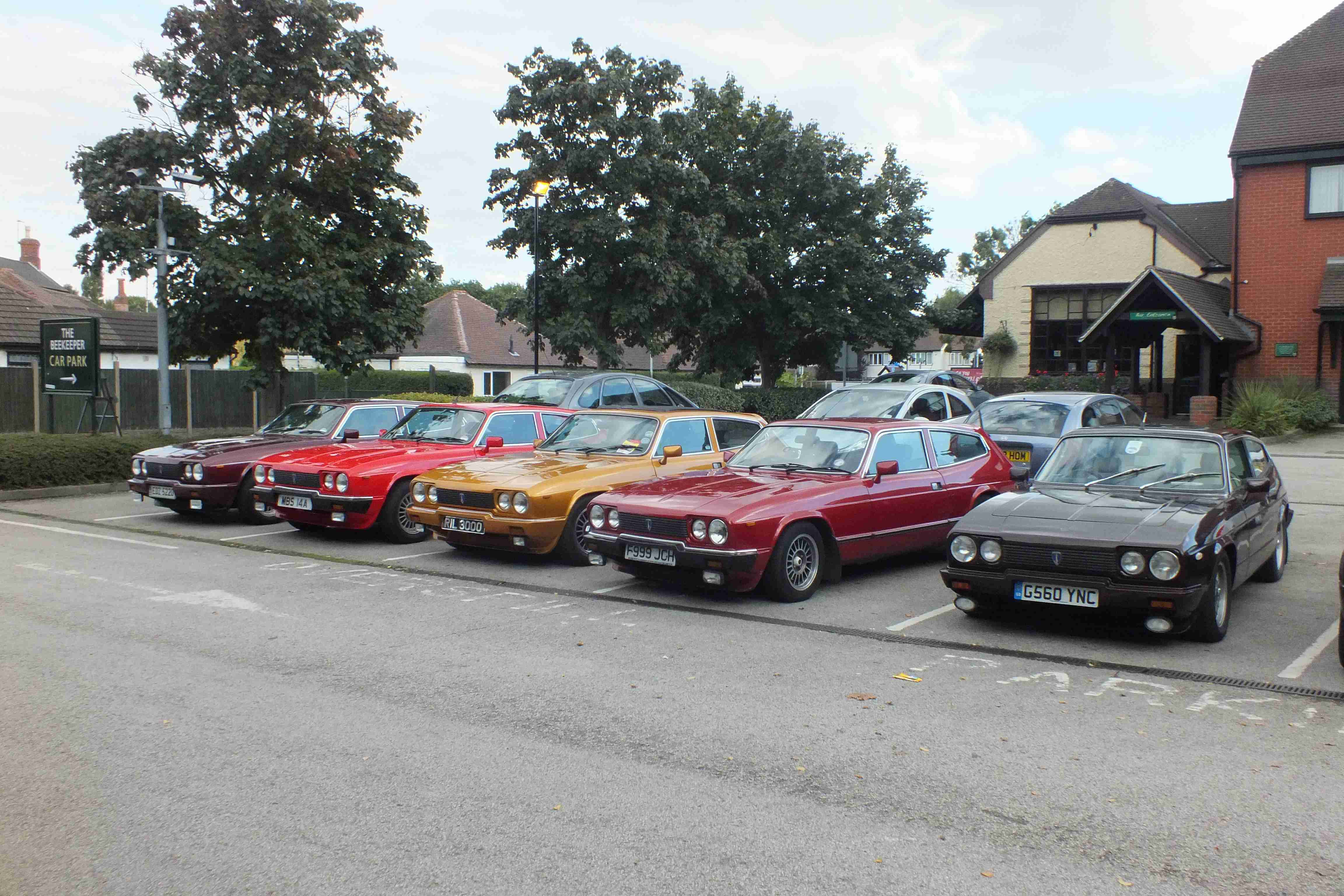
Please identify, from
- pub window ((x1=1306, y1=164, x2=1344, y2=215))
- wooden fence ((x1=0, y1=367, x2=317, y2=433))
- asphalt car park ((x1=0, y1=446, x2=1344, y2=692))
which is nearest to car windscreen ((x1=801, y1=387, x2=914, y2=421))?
asphalt car park ((x1=0, y1=446, x2=1344, y2=692))

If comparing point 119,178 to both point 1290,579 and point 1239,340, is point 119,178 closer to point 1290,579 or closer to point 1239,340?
point 1290,579

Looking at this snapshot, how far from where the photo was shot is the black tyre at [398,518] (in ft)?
36.6

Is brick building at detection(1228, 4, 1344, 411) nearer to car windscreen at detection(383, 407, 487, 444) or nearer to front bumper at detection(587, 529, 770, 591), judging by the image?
car windscreen at detection(383, 407, 487, 444)

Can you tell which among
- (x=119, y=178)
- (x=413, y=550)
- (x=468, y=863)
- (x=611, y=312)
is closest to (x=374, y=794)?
(x=468, y=863)

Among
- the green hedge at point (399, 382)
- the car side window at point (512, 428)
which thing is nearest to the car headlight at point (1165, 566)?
the car side window at point (512, 428)

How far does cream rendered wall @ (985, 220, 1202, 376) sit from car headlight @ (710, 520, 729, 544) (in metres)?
25.6

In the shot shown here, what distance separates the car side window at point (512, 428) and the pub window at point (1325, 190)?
22721mm

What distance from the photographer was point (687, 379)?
37750 mm

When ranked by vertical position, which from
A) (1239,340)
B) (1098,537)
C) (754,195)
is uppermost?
(754,195)

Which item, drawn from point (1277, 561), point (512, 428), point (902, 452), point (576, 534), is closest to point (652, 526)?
point (576, 534)

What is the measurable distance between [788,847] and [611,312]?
25256 mm

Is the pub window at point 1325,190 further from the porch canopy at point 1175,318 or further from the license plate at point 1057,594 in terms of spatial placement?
the license plate at point 1057,594

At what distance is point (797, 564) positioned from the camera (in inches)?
333

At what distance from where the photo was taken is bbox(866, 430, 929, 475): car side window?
9.42 meters
